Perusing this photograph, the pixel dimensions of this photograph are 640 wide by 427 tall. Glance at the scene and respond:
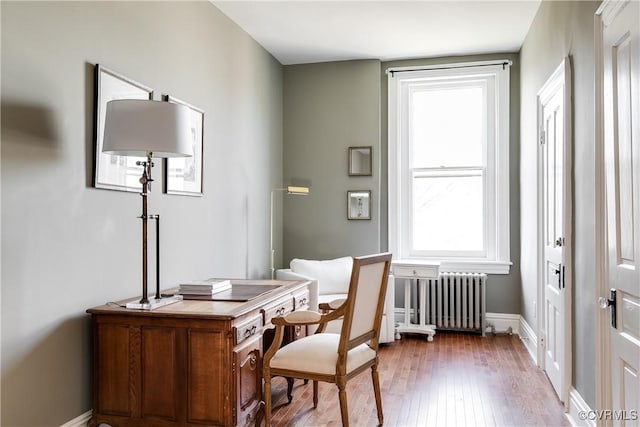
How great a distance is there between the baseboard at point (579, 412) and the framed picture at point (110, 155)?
8.84 ft

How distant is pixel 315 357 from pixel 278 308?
1.55 ft

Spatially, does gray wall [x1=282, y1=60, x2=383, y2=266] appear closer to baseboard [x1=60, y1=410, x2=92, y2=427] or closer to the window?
the window

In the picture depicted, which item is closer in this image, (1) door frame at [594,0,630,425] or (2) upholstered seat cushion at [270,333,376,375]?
(1) door frame at [594,0,630,425]

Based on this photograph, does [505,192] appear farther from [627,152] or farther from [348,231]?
[627,152]

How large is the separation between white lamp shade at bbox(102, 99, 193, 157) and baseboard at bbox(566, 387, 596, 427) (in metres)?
2.45

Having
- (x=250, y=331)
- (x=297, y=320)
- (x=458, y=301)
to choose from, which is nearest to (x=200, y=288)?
(x=250, y=331)

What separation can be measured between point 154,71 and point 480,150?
346 centimetres

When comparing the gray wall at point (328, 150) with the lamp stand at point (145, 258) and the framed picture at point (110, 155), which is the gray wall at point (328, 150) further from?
the lamp stand at point (145, 258)

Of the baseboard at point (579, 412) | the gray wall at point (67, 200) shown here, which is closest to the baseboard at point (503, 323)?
the baseboard at point (579, 412)

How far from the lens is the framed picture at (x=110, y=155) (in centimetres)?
255

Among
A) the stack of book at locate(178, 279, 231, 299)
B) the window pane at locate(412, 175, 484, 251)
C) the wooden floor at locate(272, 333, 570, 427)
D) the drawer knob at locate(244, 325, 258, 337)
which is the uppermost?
the window pane at locate(412, 175, 484, 251)

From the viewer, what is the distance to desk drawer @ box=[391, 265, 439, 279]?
4.80 meters

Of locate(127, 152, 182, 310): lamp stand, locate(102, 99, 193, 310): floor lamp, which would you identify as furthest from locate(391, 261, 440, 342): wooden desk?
locate(102, 99, 193, 310): floor lamp

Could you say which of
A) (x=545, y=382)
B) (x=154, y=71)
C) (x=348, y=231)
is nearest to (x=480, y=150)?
(x=348, y=231)
